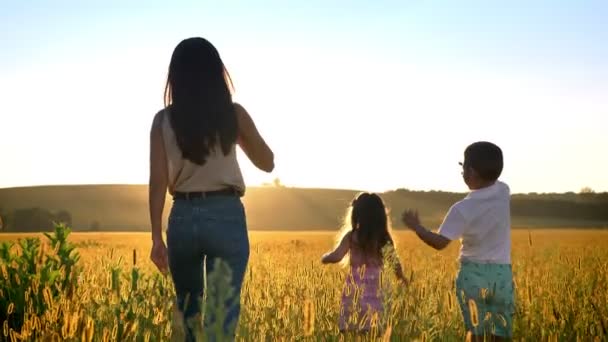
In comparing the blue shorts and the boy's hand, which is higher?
the boy's hand

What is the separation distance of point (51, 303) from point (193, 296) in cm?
68

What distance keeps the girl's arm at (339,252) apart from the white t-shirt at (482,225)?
3.69 feet

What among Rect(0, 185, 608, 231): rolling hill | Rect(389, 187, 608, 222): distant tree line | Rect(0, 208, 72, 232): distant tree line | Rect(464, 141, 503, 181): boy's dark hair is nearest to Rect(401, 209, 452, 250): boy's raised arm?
Rect(464, 141, 503, 181): boy's dark hair

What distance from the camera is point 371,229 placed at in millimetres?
5652

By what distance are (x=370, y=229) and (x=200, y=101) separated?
89.3 inches

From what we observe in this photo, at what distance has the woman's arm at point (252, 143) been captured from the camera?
3.85 meters

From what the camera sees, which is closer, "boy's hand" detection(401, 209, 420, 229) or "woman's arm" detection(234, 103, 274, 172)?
"woman's arm" detection(234, 103, 274, 172)

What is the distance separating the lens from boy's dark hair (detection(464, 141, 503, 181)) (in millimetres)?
4797

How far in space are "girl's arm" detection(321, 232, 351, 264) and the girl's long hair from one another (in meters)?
0.05

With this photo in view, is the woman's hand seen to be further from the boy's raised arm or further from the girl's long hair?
the girl's long hair

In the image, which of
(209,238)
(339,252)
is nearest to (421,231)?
(339,252)

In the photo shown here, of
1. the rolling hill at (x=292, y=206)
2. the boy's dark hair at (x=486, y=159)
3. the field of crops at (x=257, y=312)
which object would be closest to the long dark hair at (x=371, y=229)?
the field of crops at (x=257, y=312)

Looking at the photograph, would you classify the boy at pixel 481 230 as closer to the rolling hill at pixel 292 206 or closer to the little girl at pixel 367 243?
the little girl at pixel 367 243

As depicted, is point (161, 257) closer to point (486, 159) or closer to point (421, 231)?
point (421, 231)
